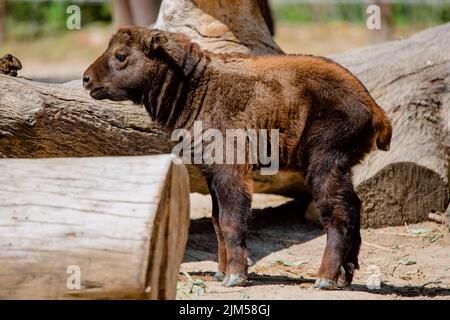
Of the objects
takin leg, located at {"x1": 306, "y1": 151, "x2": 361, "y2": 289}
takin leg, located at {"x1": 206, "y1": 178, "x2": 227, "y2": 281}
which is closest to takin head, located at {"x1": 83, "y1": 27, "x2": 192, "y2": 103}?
takin leg, located at {"x1": 206, "y1": 178, "x2": 227, "y2": 281}

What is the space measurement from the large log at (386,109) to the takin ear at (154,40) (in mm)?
799

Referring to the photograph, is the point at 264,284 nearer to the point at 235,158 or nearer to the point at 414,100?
the point at 235,158

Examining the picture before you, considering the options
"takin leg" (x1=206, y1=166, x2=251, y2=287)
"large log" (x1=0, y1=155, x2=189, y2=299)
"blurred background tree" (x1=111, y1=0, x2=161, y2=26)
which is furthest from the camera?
"blurred background tree" (x1=111, y1=0, x2=161, y2=26)

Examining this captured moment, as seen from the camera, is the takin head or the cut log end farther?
the cut log end

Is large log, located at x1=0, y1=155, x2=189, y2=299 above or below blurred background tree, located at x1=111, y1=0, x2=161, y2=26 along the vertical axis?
below

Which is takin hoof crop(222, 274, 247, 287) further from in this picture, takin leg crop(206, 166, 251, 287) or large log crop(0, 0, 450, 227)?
large log crop(0, 0, 450, 227)

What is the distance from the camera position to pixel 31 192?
474cm

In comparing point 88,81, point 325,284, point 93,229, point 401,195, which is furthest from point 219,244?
point 93,229

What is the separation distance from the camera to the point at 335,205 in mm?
6160

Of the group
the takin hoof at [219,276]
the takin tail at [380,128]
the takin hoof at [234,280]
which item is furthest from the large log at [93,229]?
the takin tail at [380,128]

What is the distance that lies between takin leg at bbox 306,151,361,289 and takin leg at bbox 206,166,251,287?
0.52 metres

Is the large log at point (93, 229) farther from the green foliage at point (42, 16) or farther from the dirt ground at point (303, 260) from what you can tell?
the green foliage at point (42, 16)

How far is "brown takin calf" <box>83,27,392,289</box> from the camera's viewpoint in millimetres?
6188
